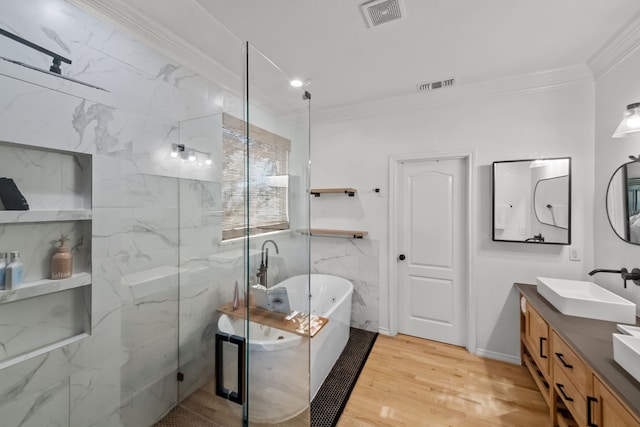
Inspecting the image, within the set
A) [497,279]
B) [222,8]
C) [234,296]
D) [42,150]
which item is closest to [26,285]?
[42,150]

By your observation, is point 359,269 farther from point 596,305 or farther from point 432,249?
point 596,305

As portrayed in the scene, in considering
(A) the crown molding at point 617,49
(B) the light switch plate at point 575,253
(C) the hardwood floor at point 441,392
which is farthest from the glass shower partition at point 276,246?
Result: (B) the light switch plate at point 575,253

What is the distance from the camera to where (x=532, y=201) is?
2.35 m

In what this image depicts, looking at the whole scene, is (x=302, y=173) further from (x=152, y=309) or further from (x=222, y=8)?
(x=152, y=309)

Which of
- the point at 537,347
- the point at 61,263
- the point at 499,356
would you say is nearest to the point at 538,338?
the point at 537,347

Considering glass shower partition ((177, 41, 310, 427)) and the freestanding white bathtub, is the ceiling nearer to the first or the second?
glass shower partition ((177, 41, 310, 427))

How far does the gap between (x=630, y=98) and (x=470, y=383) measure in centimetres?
242

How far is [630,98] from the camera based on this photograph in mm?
1778

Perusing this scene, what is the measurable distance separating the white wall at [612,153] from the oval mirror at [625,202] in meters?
0.06

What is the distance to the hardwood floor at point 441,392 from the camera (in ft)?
5.83

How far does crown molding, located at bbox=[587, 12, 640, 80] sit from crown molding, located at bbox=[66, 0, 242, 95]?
112 inches

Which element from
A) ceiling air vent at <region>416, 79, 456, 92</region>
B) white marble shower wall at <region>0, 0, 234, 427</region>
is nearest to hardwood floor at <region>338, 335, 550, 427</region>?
white marble shower wall at <region>0, 0, 234, 427</region>

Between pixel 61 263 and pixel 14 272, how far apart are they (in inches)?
6.2

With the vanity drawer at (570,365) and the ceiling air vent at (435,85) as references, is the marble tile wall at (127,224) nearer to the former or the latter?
the vanity drawer at (570,365)
